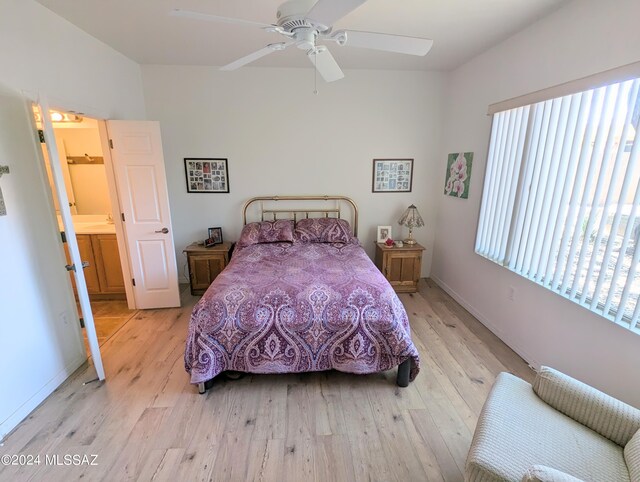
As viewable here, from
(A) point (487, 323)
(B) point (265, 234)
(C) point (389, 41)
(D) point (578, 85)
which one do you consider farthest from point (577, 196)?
(B) point (265, 234)

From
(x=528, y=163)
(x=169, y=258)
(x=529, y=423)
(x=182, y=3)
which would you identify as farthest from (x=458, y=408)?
(x=182, y=3)

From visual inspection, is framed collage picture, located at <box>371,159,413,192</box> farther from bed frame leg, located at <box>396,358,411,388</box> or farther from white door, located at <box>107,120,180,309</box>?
white door, located at <box>107,120,180,309</box>

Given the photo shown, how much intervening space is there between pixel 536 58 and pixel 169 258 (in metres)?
3.97

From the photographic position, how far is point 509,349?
8.89 feet

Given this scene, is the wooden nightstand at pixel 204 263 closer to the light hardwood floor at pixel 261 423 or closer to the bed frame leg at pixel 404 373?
the light hardwood floor at pixel 261 423

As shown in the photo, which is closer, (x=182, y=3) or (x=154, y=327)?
(x=182, y=3)

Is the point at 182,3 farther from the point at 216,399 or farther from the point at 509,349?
the point at 509,349

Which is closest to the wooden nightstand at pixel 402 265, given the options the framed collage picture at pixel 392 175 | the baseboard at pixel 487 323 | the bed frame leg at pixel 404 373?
the baseboard at pixel 487 323

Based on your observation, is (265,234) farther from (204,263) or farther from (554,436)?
(554,436)

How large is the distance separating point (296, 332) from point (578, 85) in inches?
101

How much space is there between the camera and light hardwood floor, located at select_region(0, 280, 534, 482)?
5.36ft

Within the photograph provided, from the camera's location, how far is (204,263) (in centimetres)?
A: 367

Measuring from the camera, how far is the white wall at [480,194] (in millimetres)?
1807

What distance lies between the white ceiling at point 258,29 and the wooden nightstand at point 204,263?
217 cm
